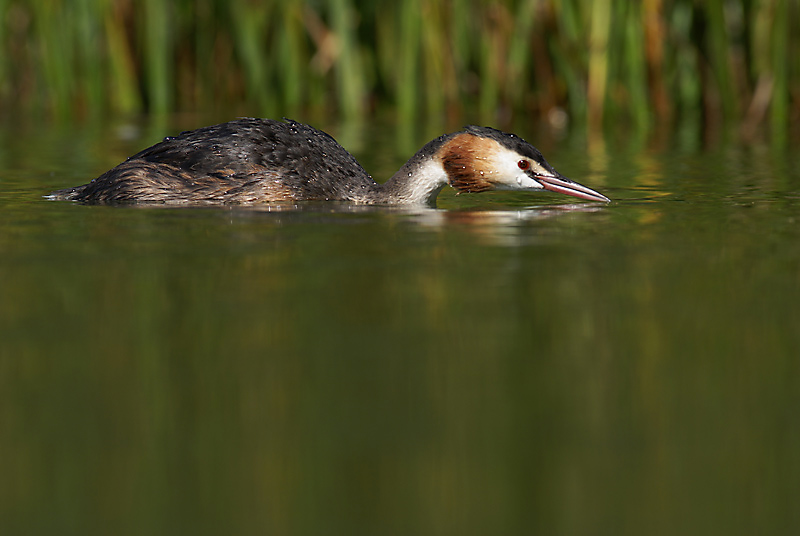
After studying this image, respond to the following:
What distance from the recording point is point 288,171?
7.98 metres

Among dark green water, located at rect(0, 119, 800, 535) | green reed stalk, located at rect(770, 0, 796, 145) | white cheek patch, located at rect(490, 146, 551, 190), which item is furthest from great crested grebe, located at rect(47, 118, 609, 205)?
green reed stalk, located at rect(770, 0, 796, 145)

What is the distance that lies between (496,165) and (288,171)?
52.0 inches

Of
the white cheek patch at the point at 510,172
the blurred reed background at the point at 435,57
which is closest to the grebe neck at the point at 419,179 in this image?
the white cheek patch at the point at 510,172

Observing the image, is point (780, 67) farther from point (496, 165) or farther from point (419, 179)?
point (419, 179)

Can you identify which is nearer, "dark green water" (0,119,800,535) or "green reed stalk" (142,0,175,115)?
"dark green water" (0,119,800,535)

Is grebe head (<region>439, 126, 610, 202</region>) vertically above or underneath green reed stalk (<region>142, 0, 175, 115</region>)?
underneath

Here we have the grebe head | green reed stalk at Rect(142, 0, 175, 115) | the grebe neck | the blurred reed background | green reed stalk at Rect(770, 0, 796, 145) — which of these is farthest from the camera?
green reed stalk at Rect(142, 0, 175, 115)

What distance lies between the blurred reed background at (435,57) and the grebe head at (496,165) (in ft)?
12.3

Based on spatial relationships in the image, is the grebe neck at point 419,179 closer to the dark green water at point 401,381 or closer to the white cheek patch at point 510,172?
the white cheek patch at point 510,172

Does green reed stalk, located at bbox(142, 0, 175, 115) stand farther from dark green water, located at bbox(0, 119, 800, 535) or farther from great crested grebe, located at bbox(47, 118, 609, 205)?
dark green water, located at bbox(0, 119, 800, 535)

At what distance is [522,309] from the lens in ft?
14.2

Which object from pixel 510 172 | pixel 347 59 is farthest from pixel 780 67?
pixel 510 172

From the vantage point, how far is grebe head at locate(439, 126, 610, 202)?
778cm

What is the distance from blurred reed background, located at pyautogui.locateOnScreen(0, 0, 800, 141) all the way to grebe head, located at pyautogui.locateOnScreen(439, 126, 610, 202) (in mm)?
3734
